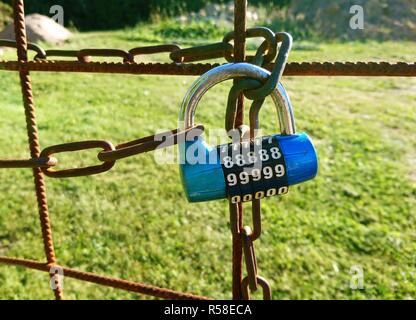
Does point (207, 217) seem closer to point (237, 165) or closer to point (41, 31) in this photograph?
point (237, 165)

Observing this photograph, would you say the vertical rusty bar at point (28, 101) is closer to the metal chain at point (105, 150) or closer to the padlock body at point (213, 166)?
the metal chain at point (105, 150)

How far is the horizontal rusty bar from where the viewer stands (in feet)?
2.82

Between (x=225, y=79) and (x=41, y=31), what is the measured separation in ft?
30.7

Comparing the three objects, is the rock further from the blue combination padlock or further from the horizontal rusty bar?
the blue combination padlock

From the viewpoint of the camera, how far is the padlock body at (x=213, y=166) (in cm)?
77

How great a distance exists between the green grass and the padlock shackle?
6.20 feet

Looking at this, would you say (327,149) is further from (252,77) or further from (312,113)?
(252,77)

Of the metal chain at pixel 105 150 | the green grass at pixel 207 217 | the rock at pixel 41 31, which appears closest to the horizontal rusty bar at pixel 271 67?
the metal chain at pixel 105 150

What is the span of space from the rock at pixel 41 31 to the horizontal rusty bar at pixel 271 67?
8641mm

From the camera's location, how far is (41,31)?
30.2 ft

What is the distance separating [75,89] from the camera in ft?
20.0

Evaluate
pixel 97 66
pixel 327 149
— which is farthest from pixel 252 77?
pixel 327 149

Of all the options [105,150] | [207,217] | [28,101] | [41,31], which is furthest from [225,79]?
[41,31]

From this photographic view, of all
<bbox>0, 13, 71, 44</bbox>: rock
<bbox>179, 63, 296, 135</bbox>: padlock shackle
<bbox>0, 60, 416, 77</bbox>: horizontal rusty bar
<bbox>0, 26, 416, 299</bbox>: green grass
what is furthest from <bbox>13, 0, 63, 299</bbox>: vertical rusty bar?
<bbox>0, 13, 71, 44</bbox>: rock
